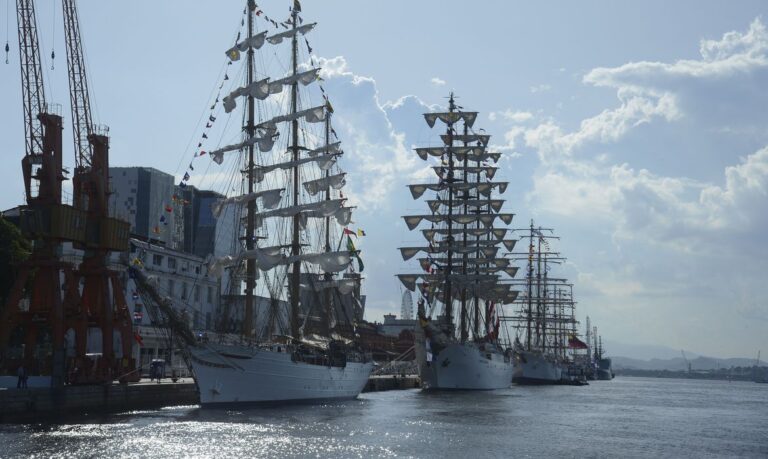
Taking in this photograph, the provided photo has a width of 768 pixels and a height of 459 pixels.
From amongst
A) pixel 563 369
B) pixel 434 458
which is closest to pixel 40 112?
pixel 434 458

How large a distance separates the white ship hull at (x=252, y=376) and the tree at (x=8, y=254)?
16.6 metres

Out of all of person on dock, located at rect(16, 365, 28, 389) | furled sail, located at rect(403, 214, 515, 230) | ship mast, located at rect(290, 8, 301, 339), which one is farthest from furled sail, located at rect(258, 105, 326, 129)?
furled sail, located at rect(403, 214, 515, 230)

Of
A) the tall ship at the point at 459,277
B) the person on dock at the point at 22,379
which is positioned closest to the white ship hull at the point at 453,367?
the tall ship at the point at 459,277

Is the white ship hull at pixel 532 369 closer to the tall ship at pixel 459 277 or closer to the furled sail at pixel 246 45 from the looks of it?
the tall ship at pixel 459 277

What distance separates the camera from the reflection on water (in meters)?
41.8

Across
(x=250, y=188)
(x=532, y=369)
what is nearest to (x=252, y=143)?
(x=250, y=188)

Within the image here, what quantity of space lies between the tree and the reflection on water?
679 inches

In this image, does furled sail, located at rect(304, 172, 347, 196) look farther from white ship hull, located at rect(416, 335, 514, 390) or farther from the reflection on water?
white ship hull, located at rect(416, 335, 514, 390)

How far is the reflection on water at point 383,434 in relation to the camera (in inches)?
1647

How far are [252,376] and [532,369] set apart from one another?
92918 mm

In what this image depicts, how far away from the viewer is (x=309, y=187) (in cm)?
8256

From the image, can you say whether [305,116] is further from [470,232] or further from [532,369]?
[532,369]

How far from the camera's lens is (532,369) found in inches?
5846

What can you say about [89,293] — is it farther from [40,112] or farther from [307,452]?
[307,452]
